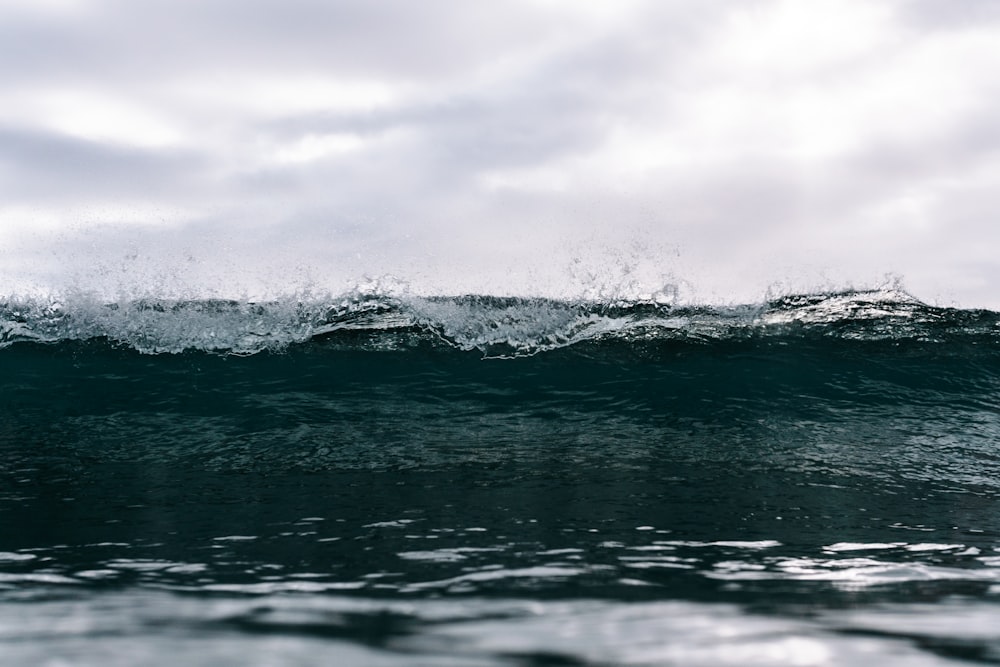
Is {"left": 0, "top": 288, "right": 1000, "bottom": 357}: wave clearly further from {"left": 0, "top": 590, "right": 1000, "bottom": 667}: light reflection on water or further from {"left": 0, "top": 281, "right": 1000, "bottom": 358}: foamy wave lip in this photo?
{"left": 0, "top": 590, "right": 1000, "bottom": 667}: light reflection on water

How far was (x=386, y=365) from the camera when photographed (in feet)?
22.2

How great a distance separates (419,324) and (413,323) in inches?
2.3

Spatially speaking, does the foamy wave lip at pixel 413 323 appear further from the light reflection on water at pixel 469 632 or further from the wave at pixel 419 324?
the light reflection on water at pixel 469 632

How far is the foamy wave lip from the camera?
724 cm

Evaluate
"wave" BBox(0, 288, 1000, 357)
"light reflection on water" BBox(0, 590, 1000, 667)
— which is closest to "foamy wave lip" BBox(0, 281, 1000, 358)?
"wave" BBox(0, 288, 1000, 357)

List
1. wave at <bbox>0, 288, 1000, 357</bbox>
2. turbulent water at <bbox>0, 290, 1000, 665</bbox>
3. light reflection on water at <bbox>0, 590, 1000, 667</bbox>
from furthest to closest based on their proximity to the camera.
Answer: wave at <bbox>0, 288, 1000, 357</bbox>
turbulent water at <bbox>0, 290, 1000, 665</bbox>
light reflection on water at <bbox>0, 590, 1000, 667</bbox>

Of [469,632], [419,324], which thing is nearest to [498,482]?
[469,632]

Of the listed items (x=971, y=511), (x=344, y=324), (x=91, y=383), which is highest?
(x=344, y=324)

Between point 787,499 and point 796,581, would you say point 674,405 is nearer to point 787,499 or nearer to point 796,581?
point 787,499

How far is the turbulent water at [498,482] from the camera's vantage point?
4.76 ft

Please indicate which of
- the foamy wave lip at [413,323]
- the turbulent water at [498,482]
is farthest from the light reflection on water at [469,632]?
the foamy wave lip at [413,323]

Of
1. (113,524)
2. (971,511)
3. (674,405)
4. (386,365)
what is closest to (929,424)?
(674,405)

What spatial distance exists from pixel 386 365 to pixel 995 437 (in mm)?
4598

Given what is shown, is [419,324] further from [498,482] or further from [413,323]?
[498,482]
